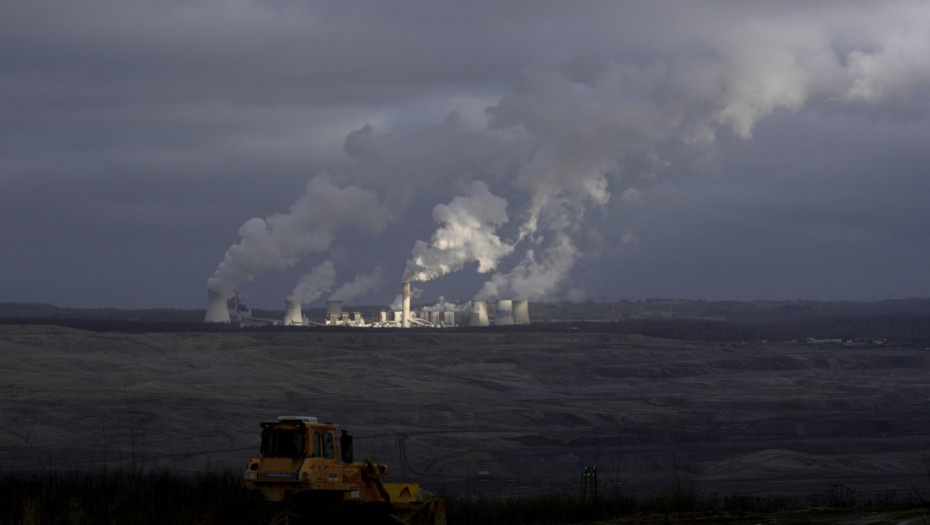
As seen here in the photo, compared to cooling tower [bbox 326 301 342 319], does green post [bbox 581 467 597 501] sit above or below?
below

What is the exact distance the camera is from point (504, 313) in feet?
553

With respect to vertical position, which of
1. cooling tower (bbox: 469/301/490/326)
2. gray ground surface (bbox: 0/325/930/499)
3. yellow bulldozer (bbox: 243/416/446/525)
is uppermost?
cooling tower (bbox: 469/301/490/326)

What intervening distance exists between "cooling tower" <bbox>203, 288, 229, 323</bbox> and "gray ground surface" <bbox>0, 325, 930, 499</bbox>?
19.9m

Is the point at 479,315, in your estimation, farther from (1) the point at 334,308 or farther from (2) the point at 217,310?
(2) the point at 217,310

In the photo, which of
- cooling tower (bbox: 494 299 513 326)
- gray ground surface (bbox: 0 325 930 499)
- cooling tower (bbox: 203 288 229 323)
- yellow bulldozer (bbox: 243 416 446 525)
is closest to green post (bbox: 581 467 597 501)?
gray ground surface (bbox: 0 325 930 499)

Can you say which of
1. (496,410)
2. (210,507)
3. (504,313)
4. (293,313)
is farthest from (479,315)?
(210,507)

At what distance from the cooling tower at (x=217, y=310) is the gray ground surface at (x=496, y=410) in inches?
782

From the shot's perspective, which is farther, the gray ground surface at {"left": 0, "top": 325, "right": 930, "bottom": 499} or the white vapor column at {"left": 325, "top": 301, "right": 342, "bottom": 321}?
the white vapor column at {"left": 325, "top": 301, "right": 342, "bottom": 321}

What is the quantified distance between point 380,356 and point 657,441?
58426 millimetres

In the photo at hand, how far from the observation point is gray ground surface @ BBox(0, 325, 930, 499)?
44.8 metres

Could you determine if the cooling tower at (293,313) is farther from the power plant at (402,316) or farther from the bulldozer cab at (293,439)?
the bulldozer cab at (293,439)

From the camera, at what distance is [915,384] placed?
90.7 metres

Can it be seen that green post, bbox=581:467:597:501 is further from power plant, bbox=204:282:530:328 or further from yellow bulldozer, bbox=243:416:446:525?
power plant, bbox=204:282:530:328

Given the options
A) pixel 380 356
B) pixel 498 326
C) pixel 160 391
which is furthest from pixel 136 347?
pixel 498 326
